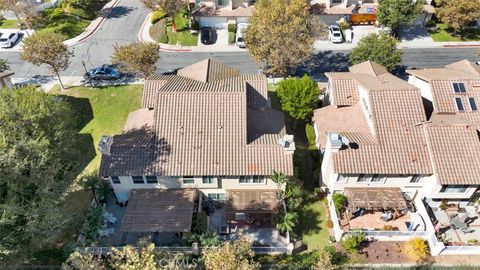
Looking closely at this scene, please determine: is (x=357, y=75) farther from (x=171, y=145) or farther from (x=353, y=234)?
(x=171, y=145)

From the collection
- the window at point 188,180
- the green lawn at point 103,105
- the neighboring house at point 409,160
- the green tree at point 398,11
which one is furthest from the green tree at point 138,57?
the green tree at point 398,11

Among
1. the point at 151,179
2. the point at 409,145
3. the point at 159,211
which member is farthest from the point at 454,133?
the point at 151,179

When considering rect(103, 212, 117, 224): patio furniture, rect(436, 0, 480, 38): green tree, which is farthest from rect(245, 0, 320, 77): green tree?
rect(103, 212, 117, 224): patio furniture

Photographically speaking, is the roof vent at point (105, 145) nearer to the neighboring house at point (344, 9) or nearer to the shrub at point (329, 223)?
the shrub at point (329, 223)

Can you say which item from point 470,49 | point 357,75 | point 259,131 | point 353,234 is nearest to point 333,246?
point 353,234

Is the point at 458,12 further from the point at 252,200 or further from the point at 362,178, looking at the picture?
the point at 252,200
